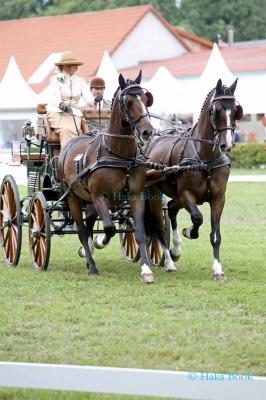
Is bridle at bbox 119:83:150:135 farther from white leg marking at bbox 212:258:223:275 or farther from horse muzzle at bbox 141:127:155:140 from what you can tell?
white leg marking at bbox 212:258:223:275

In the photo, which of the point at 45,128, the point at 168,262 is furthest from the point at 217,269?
the point at 45,128

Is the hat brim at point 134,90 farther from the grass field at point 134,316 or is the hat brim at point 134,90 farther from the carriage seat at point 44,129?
the grass field at point 134,316

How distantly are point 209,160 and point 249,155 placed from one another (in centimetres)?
2397

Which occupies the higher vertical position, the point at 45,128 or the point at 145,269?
the point at 45,128

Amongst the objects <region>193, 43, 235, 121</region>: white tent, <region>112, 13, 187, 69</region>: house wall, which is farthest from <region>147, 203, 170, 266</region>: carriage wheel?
<region>112, 13, 187, 69</region>: house wall

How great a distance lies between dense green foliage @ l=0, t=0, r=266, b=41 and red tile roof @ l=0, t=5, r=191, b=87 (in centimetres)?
929

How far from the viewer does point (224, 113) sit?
9.73m

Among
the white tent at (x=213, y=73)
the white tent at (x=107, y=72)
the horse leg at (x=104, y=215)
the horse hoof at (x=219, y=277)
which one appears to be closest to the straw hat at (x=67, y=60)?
the horse leg at (x=104, y=215)

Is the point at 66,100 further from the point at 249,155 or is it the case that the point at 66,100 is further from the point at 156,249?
the point at 249,155

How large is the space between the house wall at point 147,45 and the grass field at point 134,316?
41.2 meters

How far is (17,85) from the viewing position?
37.6m

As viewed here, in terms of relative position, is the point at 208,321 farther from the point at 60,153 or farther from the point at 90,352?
the point at 60,153

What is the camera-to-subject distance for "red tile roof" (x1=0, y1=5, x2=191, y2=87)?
172 feet

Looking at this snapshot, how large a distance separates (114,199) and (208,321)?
2.62m
